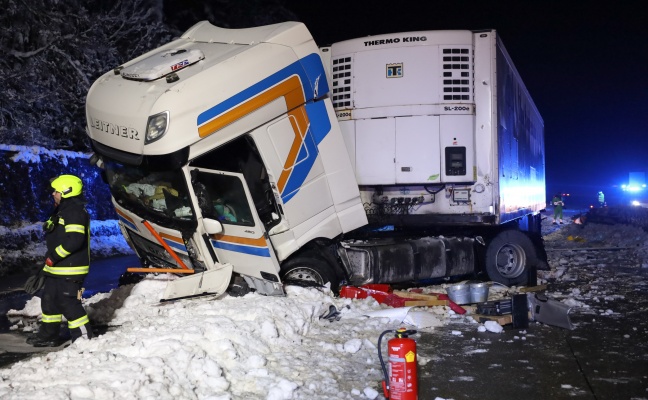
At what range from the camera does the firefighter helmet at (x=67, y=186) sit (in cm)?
620

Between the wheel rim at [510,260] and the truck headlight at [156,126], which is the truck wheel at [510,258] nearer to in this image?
the wheel rim at [510,260]

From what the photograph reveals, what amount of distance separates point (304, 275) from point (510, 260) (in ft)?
13.3

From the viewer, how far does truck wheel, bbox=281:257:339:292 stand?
8.36 meters

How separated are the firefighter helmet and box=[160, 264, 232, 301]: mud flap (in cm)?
176

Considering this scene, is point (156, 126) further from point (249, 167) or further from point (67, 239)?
point (67, 239)

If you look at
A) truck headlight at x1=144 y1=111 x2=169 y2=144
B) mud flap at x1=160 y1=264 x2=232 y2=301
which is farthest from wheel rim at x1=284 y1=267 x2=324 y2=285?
truck headlight at x1=144 y1=111 x2=169 y2=144

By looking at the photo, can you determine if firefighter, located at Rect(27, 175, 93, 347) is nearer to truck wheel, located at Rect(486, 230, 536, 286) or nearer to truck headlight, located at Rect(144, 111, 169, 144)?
truck headlight, located at Rect(144, 111, 169, 144)

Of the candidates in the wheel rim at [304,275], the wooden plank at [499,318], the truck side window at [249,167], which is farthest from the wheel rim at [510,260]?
the truck side window at [249,167]

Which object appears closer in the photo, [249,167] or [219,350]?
[219,350]

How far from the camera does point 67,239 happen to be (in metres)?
6.11

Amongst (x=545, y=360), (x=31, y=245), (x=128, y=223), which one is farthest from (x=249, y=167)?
(x=31, y=245)

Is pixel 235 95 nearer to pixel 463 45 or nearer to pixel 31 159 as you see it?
pixel 463 45

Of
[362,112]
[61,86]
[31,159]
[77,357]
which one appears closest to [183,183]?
[77,357]

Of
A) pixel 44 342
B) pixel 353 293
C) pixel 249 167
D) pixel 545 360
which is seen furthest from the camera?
pixel 353 293
